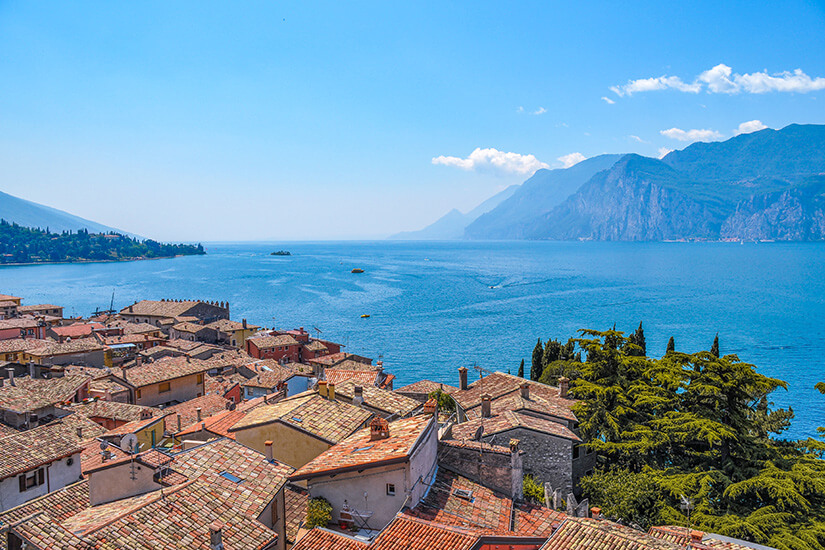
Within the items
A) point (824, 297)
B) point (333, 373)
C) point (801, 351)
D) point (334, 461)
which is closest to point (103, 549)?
point (334, 461)

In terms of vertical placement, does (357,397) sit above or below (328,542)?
above

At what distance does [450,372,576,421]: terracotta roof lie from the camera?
2575 centimetres

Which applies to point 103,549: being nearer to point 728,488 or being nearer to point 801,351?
point 728,488

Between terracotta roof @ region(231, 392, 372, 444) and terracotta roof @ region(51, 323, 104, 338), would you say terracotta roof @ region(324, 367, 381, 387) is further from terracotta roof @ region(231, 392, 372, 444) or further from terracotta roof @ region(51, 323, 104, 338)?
terracotta roof @ region(51, 323, 104, 338)

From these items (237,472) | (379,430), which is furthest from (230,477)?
(379,430)

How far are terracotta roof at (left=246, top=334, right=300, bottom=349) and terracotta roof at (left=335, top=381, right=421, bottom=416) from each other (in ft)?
139

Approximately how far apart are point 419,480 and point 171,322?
7398 centimetres

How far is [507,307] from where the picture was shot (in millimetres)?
116562

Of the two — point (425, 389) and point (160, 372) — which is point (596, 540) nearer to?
point (425, 389)

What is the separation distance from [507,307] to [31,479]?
106 metres

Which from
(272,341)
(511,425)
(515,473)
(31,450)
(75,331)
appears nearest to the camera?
(515,473)

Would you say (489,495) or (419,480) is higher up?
(419,480)

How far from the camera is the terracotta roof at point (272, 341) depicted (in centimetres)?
6316

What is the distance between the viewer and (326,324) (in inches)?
3935
